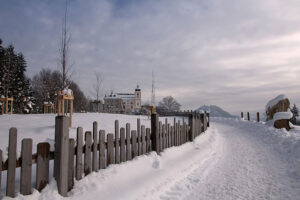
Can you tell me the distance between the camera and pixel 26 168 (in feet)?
8.64

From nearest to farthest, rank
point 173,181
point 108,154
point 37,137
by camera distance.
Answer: point 108,154 → point 173,181 → point 37,137

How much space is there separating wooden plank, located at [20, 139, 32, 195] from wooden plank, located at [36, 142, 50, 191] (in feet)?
0.40

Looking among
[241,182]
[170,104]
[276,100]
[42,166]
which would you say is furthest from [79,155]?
[170,104]

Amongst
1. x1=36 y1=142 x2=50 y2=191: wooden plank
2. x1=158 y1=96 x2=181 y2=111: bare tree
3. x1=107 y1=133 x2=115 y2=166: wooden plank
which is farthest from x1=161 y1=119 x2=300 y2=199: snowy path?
x1=158 y1=96 x2=181 y2=111: bare tree

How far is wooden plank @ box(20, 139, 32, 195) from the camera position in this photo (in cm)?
260

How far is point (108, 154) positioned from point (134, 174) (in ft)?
2.32

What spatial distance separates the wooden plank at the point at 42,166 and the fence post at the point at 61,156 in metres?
0.12

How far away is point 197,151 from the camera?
7152 millimetres

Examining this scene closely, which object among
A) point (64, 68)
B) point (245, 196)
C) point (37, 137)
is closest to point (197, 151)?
point (245, 196)

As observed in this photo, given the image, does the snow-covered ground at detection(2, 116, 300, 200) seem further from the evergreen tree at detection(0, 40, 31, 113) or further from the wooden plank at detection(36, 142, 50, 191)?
the evergreen tree at detection(0, 40, 31, 113)

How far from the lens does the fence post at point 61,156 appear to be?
9.51 ft

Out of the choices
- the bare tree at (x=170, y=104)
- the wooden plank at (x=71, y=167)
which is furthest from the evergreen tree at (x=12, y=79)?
the bare tree at (x=170, y=104)

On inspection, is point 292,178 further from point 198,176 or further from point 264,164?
point 198,176

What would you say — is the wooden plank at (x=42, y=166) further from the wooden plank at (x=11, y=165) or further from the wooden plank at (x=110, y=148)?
the wooden plank at (x=110, y=148)
